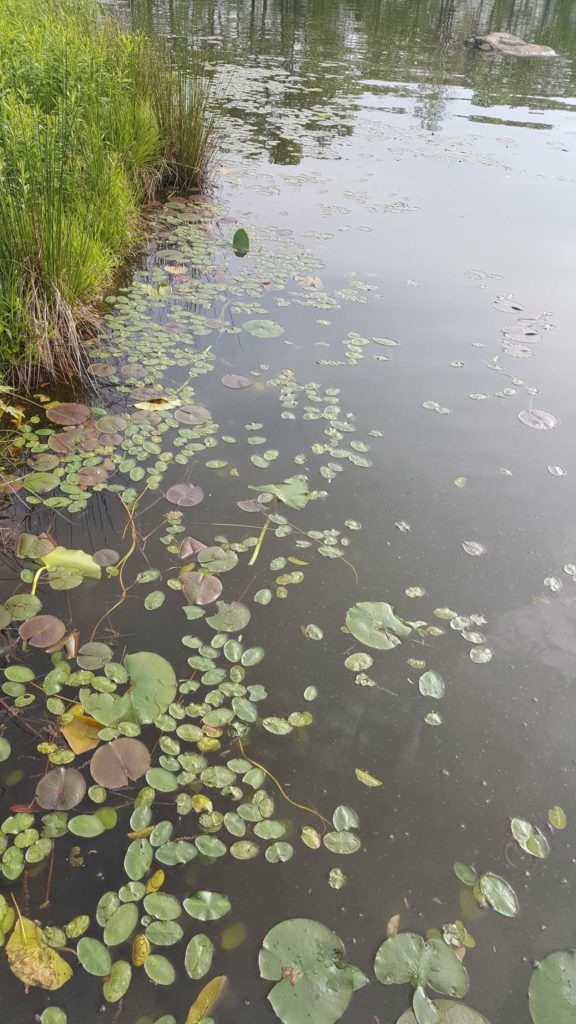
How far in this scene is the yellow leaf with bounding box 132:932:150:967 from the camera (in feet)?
3.92

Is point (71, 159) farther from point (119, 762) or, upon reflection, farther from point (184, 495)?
point (119, 762)

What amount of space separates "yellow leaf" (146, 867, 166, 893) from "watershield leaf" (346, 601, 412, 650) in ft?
2.58

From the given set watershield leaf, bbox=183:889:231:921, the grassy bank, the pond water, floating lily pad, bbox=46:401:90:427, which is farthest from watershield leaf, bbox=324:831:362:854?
the grassy bank

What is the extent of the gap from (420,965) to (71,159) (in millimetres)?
3455

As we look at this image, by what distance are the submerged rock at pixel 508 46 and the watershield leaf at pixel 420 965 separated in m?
14.7

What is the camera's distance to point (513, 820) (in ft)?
4.88

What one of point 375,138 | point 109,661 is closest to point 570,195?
point 375,138

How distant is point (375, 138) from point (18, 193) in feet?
17.8

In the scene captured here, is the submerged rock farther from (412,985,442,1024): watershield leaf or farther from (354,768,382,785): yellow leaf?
(412,985,442,1024): watershield leaf

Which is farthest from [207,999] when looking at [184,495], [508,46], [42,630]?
[508,46]

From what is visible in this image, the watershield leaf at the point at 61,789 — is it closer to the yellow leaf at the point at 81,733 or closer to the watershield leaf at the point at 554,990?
the yellow leaf at the point at 81,733

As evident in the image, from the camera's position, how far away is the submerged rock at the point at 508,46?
39.9ft

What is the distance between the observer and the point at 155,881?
1.30 meters

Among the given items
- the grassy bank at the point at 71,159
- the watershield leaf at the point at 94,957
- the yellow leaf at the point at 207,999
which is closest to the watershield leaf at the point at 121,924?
the watershield leaf at the point at 94,957
